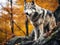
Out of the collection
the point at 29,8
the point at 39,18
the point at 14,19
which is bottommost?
the point at 14,19

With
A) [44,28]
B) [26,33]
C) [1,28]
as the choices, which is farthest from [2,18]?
[44,28]

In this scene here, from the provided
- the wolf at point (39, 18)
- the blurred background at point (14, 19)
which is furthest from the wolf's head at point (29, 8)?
the blurred background at point (14, 19)

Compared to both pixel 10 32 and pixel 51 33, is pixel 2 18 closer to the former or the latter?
pixel 10 32

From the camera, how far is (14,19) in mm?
5422

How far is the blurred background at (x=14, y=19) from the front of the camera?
521cm

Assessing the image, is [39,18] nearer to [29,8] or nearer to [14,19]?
[29,8]

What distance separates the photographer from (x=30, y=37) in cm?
519

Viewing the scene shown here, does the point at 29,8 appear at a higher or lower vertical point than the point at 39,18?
higher

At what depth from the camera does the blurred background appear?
521 centimetres

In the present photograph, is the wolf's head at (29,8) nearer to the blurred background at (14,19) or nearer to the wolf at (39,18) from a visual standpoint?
the wolf at (39,18)

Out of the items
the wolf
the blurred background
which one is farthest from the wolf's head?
the blurred background

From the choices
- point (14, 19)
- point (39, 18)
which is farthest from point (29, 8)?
point (14, 19)

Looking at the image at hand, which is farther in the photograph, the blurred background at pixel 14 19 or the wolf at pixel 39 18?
the blurred background at pixel 14 19

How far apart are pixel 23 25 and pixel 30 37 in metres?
0.33
